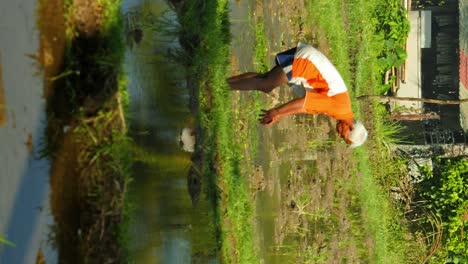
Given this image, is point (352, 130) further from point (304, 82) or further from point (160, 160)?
point (160, 160)

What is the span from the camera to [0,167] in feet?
12.4

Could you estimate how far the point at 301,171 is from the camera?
8.57 metres

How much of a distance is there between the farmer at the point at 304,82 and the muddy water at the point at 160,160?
0.81m

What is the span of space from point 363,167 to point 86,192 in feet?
20.6

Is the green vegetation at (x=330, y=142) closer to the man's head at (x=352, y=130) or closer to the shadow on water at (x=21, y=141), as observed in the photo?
the man's head at (x=352, y=130)

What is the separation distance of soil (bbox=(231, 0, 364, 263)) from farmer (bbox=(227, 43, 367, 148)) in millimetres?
729

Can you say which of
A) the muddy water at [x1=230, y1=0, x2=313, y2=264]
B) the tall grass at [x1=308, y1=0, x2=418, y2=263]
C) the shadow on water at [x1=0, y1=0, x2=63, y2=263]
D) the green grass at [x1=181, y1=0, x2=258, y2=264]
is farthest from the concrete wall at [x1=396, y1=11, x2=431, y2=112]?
the shadow on water at [x1=0, y1=0, x2=63, y2=263]

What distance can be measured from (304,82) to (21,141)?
10.1 ft

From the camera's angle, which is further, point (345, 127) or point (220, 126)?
point (345, 127)

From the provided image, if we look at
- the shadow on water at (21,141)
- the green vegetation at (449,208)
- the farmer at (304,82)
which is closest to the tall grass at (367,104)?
the green vegetation at (449,208)

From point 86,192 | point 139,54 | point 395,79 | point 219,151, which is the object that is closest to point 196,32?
point 139,54

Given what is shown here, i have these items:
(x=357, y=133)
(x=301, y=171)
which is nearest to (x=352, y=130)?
(x=357, y=133)

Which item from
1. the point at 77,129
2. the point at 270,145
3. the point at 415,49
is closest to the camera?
the point at 77,129

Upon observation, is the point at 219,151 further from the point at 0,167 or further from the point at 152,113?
the point at 0,167
